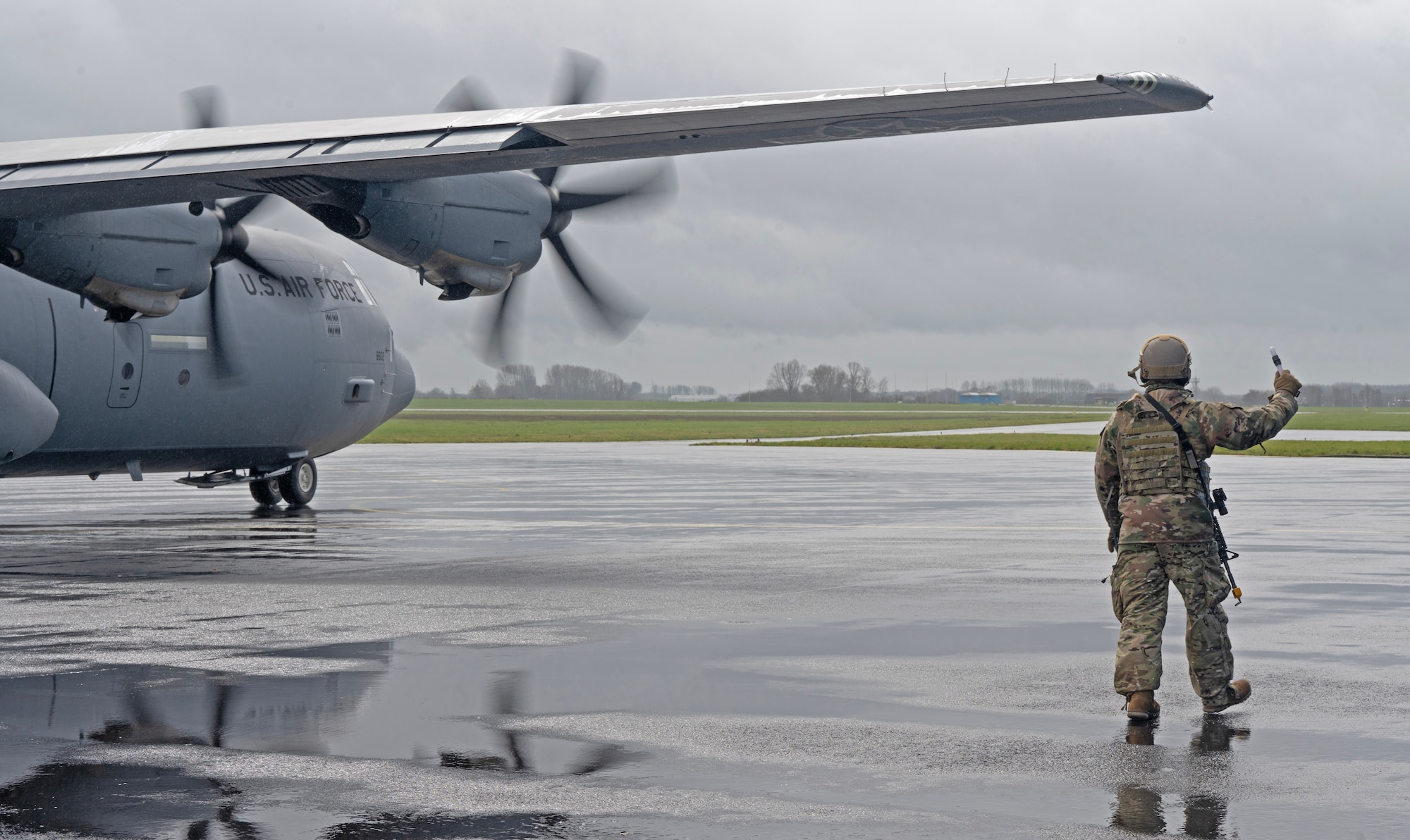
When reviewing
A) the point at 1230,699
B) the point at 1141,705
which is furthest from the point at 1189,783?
the point at 1230,699

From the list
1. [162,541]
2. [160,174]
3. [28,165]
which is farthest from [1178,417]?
[162,541]

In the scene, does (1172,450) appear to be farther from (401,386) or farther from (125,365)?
(401,386)

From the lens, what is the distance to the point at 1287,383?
8.71 meters

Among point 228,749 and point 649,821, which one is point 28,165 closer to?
point 228,749

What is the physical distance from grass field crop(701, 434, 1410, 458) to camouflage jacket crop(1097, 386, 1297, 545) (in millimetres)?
40640

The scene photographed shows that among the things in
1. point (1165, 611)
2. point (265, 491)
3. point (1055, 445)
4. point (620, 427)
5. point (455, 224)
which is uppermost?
point (455, 224)

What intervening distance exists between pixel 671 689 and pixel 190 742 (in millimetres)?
2837

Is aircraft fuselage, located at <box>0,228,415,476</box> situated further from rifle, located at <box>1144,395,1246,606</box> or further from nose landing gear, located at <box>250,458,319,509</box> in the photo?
rifle, located at <box>1144,395,1246,606</box>

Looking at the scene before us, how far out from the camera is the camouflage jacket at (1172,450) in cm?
846

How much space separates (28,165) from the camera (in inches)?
544

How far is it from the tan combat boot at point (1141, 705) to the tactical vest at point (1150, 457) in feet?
4.20

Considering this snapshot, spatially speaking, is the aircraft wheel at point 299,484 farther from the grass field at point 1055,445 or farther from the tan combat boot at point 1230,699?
the grass field at point 1055,445

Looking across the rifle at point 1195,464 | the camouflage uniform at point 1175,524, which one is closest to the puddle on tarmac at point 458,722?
the camouflage uniform at point 1175,524

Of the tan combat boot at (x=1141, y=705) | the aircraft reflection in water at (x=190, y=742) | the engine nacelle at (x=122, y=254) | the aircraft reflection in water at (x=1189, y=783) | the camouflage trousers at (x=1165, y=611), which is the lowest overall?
the aircraft reflection in water at (x=190, y=742)
